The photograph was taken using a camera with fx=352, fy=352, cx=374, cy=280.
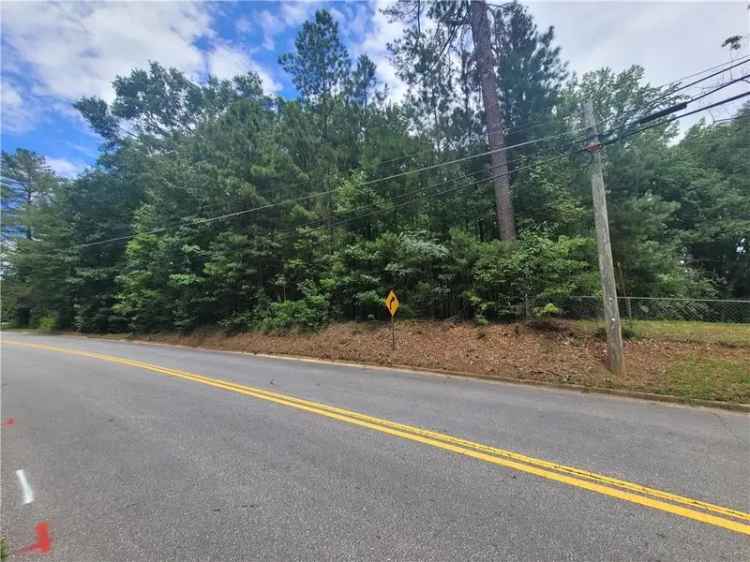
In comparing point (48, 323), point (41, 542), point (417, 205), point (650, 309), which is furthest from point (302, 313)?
point (48, 323)

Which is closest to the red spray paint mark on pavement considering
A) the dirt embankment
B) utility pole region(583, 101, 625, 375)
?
the dirt embankment

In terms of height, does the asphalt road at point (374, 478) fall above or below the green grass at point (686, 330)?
below

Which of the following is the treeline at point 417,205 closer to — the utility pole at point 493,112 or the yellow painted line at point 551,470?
the utility pole at point 493,112

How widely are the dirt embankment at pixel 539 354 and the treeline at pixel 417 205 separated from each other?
1.01m

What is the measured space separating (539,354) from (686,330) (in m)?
3.48

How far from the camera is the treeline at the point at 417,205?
11609mm

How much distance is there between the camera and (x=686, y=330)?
837 cm

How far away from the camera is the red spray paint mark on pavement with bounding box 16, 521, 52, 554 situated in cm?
256

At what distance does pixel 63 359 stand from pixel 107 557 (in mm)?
12990

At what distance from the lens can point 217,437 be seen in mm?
4484

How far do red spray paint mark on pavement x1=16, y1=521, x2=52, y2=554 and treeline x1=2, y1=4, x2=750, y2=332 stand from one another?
950 cm

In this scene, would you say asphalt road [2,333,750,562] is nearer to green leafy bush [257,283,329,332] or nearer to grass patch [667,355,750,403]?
grass patch [667,355,750,403]

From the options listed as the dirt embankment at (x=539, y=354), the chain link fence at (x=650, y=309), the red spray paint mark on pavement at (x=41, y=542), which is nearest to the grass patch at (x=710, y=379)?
the dirt embankment at (x=539, y=354)

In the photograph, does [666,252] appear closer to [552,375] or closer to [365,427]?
[552,375]
